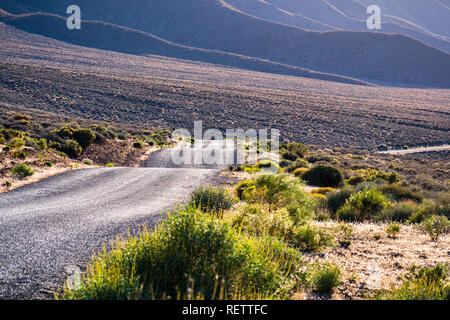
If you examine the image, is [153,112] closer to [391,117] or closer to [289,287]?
[391,117]

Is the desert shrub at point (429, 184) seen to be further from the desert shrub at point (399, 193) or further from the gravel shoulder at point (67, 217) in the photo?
the gravel shoulder at point (67, 217)

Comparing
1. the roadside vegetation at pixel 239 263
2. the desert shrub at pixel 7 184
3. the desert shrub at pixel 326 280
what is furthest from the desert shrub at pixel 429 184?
the desert shrub at pixel 7 184

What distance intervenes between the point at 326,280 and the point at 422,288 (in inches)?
48.1

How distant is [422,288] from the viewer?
16.0 ft

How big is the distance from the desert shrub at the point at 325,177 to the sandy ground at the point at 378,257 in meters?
9.29

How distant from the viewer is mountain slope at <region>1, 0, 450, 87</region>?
139750mm

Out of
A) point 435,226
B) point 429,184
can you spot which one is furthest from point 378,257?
point 429,184

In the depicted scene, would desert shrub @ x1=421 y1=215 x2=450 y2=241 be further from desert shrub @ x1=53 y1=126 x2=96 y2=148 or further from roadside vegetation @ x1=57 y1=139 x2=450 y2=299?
desert shrub @ x1=53 y1=126 x2=96 y2=148

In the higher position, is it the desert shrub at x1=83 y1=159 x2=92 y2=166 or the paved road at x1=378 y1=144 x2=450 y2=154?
the desert shrub at x1=83 y1=159 x2=92 y2=166

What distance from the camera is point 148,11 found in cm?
19338

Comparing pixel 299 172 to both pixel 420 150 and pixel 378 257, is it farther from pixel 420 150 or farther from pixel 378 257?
pixel 420 150

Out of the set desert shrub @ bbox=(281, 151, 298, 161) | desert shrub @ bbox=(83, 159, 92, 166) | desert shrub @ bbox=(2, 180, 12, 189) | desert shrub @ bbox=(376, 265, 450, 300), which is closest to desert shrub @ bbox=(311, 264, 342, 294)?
desert shrub @ bbox=(376, 265, 450, 300)

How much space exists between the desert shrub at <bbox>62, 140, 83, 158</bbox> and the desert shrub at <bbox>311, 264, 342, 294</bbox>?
746 inches

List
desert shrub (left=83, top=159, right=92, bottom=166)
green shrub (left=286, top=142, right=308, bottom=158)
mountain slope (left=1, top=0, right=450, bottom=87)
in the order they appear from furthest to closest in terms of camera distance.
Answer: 1. mountain slope (left=1, top=0, right=450, bottom=87)
2. green shrub (left=286, top=142, right=308, bottom=158)
3. desert shrub (left=83, top=159, right=92, bottom=166)
